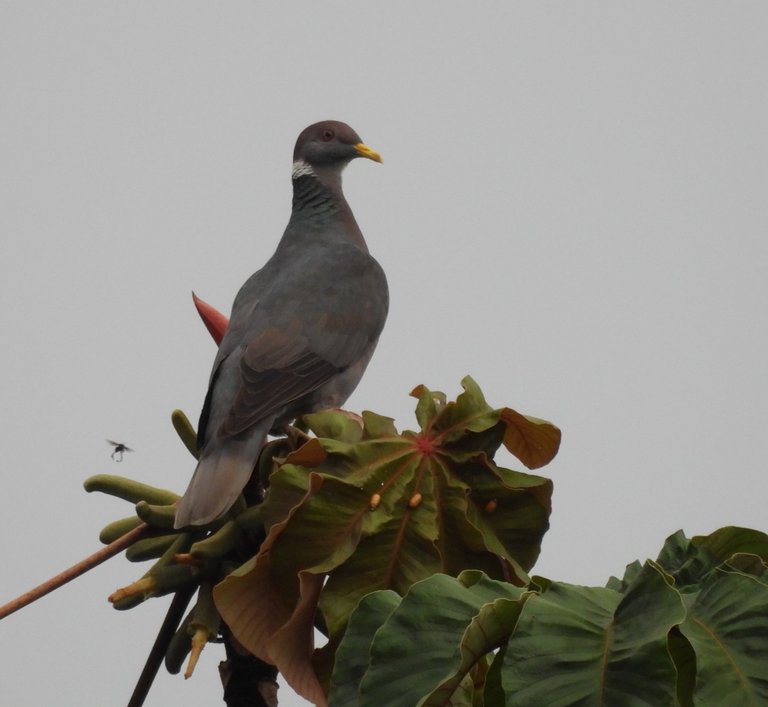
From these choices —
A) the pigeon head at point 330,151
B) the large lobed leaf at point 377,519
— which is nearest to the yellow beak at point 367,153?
the pigeon head at point 330,151

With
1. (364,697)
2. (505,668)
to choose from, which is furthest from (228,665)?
(505,668)

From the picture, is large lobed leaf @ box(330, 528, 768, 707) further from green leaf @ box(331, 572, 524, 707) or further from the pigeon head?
the pigeon head

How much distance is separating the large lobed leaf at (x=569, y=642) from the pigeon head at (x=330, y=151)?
3.62 m

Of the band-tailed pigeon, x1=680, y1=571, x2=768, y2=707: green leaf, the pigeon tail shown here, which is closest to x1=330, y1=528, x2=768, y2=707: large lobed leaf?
x1=680, y1=571, x2=768, y2=707: green leaf

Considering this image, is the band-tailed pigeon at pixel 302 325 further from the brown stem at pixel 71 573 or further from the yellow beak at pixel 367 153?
the brown stem at pixel 71 573

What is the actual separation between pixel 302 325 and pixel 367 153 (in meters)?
1.31

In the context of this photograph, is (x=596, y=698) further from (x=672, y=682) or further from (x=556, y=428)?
(x=556, y=428)

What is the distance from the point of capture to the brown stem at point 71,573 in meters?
2.74

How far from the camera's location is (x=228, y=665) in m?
2.96

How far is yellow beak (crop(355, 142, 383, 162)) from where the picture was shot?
222 inches

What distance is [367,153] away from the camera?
5.66 m

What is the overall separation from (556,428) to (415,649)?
1.12 m

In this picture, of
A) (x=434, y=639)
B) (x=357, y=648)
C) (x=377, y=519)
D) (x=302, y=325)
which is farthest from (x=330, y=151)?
(x=434, y=639)

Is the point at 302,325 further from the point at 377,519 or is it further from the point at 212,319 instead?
the point at 377,519
